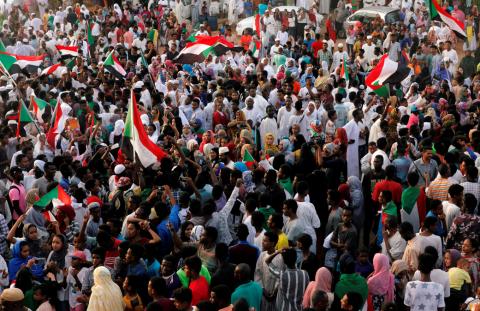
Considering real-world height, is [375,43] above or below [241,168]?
below

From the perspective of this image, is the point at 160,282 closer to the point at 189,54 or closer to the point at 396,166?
the point at 396,166

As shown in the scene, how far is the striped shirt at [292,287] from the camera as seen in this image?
8438mm

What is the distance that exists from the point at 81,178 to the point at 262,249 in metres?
3.40

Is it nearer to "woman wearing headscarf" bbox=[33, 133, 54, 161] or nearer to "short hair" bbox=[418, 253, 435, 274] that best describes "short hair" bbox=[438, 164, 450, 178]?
"short hair" bbox=[418, 253, 435, 274]

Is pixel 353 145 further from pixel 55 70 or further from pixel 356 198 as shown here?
pixel 55 70

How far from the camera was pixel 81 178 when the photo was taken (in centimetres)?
1193

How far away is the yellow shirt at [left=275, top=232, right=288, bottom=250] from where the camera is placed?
9.37 metres

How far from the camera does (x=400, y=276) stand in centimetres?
916

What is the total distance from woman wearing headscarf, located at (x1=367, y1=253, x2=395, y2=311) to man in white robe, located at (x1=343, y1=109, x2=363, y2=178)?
17.6 ft

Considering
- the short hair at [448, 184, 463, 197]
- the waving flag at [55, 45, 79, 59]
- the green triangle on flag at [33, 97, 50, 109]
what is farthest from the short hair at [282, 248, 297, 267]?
the waving flag at [55, 45, 79, 59]

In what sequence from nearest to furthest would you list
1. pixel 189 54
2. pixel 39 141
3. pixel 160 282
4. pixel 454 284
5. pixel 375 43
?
pixel 160 282 → pixel 454 284 → pixel 39 141 → pixel 189 54 → pixel 375 43

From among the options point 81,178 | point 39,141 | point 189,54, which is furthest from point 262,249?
point 189,54

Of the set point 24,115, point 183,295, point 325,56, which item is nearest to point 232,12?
point 325,56

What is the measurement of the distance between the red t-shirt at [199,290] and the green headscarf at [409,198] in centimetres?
329
